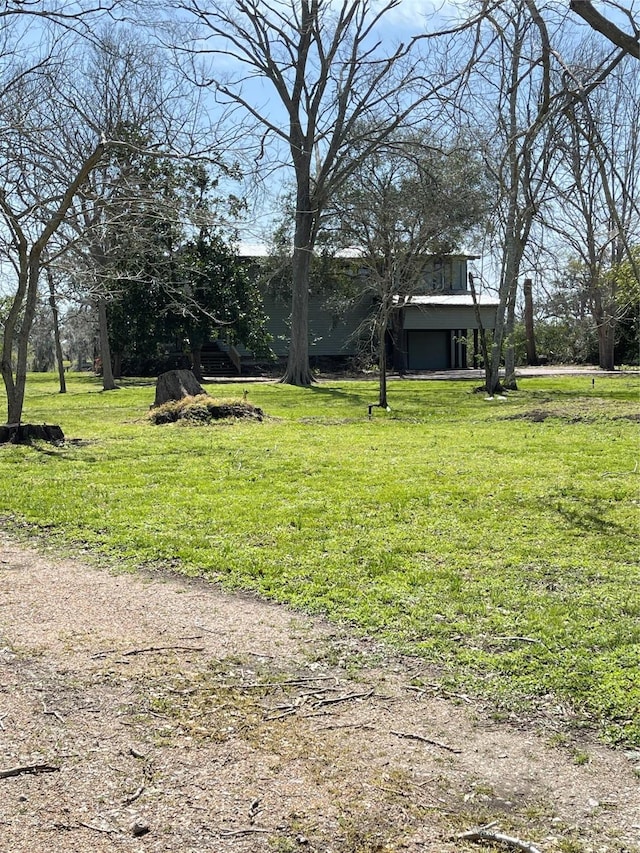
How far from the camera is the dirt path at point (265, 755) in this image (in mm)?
2322

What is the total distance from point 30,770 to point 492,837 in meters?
1.56

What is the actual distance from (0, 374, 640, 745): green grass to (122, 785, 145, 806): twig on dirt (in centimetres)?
139

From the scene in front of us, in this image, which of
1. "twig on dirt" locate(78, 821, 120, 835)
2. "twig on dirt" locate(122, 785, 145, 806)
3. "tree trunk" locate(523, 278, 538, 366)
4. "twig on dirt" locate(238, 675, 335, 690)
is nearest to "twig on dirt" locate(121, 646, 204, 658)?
"twig on dirt" locate(238, 675, 335, 690)

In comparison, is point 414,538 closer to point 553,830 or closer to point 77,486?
point 553,830

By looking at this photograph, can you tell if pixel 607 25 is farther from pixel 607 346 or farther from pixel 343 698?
pixel 607 346

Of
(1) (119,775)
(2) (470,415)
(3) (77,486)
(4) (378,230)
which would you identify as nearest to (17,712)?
(1) (119,775)

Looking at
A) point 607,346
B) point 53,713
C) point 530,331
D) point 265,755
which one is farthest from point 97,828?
point 530,331

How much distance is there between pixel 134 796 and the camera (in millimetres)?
2506

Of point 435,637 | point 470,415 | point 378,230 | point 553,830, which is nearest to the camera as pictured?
point 553,830

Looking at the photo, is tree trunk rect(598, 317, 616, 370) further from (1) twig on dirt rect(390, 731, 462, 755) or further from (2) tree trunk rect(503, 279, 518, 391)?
(1) twig on dirt rect(390, 731, 462, 755)

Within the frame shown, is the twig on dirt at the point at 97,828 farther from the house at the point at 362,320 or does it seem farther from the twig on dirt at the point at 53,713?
the house at the point at 362,320

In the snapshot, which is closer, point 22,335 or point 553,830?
point 553,830

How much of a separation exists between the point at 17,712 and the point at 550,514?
4.52m

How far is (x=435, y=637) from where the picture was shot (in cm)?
380
